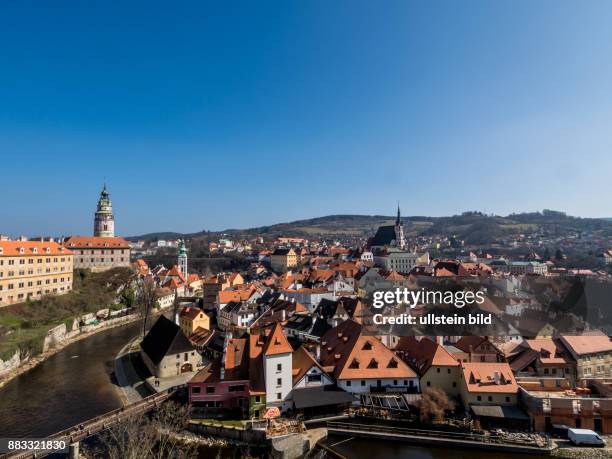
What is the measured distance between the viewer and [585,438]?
20344 millimetres

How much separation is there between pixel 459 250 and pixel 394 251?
63.6 metres

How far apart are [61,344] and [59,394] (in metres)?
15.4

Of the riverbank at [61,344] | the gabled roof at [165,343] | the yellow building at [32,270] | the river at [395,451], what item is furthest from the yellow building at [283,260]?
the river at [395,451]

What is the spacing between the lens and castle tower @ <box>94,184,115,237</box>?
276ft

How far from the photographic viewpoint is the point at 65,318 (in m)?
45.1

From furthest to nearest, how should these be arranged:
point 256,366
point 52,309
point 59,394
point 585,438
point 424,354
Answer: point 52,309, point 59,394, point 424,354, point 256,366, point 585,438

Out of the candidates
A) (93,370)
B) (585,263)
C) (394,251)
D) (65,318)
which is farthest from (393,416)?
(585,263)

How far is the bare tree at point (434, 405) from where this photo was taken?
22866 mm

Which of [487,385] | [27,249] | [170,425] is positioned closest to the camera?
[170,425]

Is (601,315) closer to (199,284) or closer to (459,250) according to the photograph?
(199,284)

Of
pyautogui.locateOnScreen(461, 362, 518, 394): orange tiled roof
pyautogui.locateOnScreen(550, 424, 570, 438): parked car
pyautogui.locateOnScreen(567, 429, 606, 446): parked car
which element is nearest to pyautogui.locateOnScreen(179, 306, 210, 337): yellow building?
pyautogui.locateOnScreen(461, 362, 518, 394): orange tiled roof

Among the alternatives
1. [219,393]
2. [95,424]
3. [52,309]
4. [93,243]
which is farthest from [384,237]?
[95,424]

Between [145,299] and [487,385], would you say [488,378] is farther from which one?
[145,299]

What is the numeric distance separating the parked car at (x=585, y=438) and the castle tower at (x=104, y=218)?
85.0 meters
